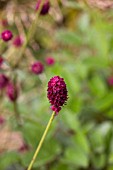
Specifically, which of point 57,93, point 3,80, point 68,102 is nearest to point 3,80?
point 3,80

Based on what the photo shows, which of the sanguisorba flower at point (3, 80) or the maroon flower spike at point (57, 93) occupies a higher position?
the sanguisorba flower at point (3, 80)

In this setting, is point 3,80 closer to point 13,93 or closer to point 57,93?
point 13,93

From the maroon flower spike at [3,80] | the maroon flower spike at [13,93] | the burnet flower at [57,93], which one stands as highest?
the maroon flower spike at [3,80]

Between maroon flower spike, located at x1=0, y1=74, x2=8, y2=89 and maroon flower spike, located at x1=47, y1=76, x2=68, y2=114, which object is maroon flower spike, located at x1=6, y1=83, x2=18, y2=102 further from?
maroon flower spike, located at x1=47, y1=76, x2=68, y2=114

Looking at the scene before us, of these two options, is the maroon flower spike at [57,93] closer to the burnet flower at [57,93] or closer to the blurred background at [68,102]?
the burnet flower at [57,93]

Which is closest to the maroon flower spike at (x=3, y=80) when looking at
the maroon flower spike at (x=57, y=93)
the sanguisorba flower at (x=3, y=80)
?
the sanguisorba flower at (x=3, y=80)

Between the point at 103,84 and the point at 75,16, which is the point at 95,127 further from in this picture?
the point at 75,16
